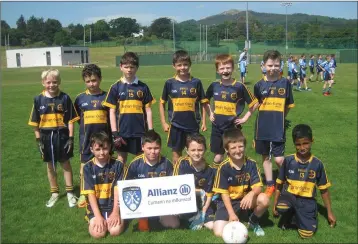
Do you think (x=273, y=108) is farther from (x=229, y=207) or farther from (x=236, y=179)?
(x=229, y=207)

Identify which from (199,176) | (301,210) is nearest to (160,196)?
(199,176)

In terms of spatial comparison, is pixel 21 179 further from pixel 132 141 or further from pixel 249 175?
pixel 249 175

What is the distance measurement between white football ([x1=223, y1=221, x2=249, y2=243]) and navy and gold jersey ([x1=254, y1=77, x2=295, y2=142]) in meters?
1.75

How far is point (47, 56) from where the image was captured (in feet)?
222

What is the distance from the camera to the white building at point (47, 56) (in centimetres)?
6662

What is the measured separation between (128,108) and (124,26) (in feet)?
374

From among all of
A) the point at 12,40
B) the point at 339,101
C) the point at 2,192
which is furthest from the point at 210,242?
the point at 12,40

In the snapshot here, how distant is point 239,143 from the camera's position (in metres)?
4.32

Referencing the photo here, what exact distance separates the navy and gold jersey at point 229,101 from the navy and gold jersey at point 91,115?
1.58 meters

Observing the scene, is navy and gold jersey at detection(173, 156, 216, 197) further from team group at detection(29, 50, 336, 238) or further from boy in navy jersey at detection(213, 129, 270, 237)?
boy in navy jersey at detection(213, 129, 270, 237)

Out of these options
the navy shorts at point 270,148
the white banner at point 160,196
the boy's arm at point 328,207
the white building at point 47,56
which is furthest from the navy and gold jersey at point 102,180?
the white building at point 47,56

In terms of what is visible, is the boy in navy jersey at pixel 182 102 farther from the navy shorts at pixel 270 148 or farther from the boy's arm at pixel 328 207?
the boy's arm at pixel 328 207

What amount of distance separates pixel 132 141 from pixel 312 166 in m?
2.42

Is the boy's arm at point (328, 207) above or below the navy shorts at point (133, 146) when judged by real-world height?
below
